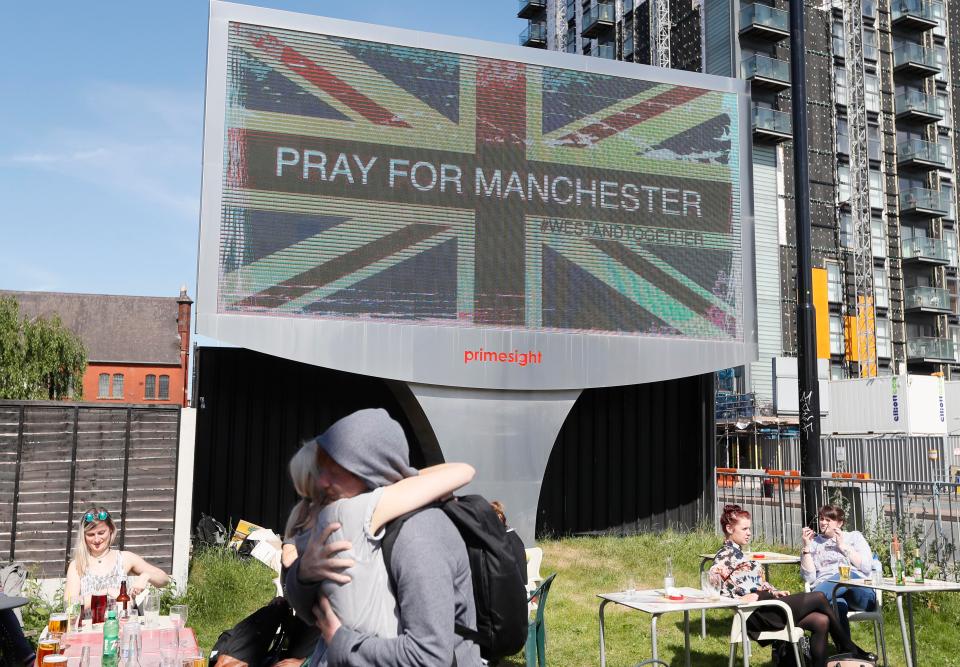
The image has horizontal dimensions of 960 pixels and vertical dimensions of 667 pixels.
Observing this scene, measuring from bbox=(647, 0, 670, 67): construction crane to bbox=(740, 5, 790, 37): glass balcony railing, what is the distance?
4649 millimetres

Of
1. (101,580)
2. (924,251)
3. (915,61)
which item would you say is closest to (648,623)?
(101,580)

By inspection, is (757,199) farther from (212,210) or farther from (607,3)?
(212,210)

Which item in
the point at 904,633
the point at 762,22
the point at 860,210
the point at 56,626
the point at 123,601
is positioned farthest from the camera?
the point at 860,210

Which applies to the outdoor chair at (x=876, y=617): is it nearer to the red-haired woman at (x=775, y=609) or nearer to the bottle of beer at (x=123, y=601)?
the red-haired woman at (x=775, y=609)

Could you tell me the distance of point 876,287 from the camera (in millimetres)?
48719

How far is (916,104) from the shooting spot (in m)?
50.7

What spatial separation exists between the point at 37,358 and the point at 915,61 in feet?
160

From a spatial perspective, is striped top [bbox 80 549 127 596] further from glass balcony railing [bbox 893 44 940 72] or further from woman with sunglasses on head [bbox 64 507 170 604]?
glass balcony railing [bbox 893 44 940 72]

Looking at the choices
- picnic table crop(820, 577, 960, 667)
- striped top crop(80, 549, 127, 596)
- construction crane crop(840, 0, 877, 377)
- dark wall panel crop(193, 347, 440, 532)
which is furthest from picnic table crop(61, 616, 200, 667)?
construction crane crop(840, 0, 877, 377)

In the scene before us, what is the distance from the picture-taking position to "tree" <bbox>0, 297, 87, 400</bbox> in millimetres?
43781

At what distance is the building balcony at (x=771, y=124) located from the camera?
145ft

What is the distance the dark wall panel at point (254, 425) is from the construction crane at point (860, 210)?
37193mm

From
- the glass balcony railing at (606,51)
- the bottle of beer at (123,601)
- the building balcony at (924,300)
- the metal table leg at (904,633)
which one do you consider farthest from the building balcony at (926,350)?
the bottle of beer at (123,601)

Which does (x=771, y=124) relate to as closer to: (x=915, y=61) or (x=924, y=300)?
(x=915, y=61)
